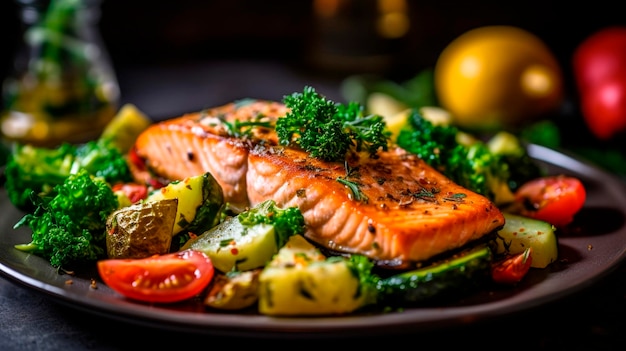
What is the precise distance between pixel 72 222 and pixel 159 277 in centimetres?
79

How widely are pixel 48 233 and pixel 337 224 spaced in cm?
151

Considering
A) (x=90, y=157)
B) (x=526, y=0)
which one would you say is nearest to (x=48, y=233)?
(x=90, y=157)

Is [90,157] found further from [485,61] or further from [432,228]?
[485,61]

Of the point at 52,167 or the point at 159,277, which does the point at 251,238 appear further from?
the point at 52,167

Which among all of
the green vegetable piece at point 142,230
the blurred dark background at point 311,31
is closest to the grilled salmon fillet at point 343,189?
the green vegetable piece at point 142,230

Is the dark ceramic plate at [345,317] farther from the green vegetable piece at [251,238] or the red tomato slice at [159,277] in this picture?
the green vegetable piece at [251,238]

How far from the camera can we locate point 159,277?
3.62 m

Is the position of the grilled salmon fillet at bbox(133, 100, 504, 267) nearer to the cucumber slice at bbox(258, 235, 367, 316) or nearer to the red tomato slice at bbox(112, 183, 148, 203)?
the red tomato slice at bbox(112, 183, 148, 203)

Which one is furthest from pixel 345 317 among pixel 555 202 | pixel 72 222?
pixel 555 202

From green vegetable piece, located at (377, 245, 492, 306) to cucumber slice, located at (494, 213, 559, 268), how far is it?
1.67ft

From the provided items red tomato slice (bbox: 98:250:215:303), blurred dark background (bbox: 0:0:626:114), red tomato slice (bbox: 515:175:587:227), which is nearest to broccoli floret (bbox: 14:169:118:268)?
red tomato slice (bbox: 98:250:215:303)

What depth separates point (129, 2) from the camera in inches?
379

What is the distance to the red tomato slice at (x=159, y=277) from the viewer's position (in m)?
A: 3.54

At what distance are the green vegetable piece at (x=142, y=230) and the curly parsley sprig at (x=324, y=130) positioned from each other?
79cm
